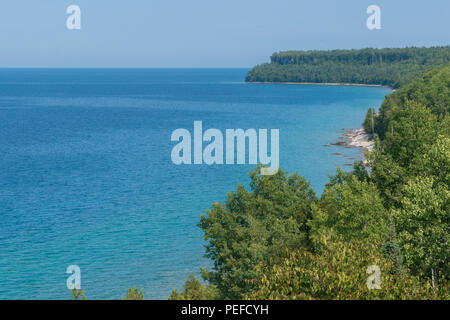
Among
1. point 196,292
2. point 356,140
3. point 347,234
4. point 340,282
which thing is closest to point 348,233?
point 347,234

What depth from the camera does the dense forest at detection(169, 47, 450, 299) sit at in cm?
2241

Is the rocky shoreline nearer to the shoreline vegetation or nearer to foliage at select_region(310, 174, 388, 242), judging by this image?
the shoreline vegetation

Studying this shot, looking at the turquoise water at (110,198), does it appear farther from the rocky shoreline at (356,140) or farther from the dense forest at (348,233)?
the dense forest at (348,233)

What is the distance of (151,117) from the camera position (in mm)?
176000

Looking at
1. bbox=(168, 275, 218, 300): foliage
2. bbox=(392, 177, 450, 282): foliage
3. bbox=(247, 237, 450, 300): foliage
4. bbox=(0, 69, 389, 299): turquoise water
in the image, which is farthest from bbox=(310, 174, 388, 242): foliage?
bbox=(0, 69, 389, 299): turquoise water

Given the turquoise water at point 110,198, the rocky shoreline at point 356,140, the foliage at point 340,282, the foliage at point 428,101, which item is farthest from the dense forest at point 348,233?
the rocky shoreline at point 356,140

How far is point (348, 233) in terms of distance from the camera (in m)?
33.7

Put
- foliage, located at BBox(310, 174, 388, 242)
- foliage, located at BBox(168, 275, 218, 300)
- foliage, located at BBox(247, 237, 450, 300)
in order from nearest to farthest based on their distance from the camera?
foliage, located at BBox(247, 237, 450, 300)
foliage, located at BBox(310, 174, 388, 242)
foliage, located at BBox(168, 275, 218, 300)

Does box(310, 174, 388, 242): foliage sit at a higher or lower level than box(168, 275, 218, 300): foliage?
higher

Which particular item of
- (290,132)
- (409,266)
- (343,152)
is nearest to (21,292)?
(409,266)

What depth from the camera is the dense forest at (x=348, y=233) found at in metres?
22.4

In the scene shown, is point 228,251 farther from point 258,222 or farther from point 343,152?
point 343,152

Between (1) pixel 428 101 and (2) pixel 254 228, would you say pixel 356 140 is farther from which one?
(2) pixel 254 228
